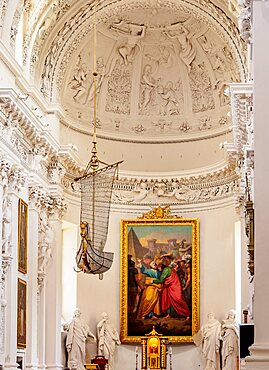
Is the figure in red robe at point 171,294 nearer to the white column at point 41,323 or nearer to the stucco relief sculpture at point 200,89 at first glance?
the white column at point 41,323

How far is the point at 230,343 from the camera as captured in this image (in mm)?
29047

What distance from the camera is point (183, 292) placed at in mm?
31453

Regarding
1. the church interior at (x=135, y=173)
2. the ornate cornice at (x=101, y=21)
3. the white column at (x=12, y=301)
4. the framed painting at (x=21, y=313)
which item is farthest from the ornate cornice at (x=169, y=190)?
the white column at (x=12, y=301)

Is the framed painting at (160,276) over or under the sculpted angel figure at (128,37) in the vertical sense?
under

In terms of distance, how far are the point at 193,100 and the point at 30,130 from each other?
8346 millimetres

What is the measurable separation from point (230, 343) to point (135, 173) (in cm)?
704

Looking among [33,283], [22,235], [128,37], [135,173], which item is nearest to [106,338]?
[33,283]

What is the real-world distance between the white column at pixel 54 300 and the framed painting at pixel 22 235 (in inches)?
111

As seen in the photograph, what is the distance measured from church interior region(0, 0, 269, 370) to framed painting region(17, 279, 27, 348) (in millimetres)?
Result: 148

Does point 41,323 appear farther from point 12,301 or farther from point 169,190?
point 169,190

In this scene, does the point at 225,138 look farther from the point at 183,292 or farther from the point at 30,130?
the point at 30,130

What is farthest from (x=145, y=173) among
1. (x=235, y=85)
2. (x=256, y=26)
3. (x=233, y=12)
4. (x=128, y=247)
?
(x=256, y=26)

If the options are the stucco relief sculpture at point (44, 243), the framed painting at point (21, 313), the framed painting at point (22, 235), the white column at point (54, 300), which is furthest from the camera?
the white column at point (54, 300)

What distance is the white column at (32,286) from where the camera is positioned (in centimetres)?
2606
